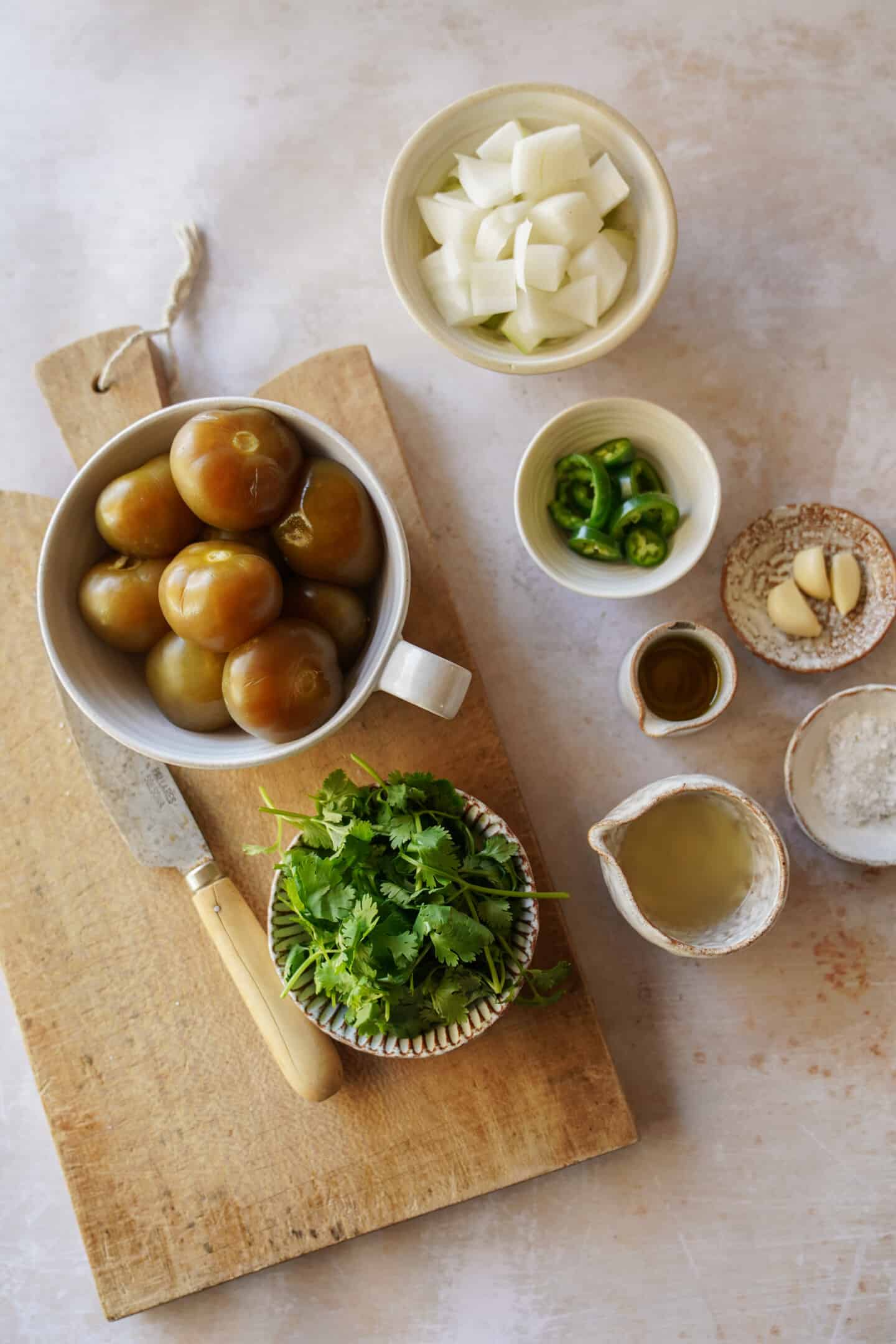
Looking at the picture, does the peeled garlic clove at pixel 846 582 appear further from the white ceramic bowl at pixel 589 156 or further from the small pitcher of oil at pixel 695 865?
the white ceramic bowl at pixel 589 156

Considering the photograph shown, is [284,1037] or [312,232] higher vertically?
[312,232]

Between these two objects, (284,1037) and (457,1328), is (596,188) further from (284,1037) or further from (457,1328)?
(457,1328)

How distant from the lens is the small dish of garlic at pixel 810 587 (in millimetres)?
1333

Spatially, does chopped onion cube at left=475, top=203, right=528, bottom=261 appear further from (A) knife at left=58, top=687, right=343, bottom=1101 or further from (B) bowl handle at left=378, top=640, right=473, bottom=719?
(A) knife at left=58, top=687, right=343, bottom=1101

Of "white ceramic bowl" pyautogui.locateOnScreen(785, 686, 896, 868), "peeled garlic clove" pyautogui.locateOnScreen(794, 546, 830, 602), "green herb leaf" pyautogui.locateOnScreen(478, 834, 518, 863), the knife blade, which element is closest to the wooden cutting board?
the knife blade

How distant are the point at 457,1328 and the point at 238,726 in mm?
895

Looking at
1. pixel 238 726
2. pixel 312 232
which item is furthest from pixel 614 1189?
pixel 312 232

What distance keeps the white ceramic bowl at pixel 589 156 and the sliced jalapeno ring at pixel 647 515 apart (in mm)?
193

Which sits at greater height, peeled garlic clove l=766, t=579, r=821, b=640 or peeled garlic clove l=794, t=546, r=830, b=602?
peeled garlic clove l=794, t=546, r=830, b=602

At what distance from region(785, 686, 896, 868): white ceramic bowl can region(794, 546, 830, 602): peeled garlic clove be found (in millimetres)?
139

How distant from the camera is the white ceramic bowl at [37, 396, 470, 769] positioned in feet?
3.50

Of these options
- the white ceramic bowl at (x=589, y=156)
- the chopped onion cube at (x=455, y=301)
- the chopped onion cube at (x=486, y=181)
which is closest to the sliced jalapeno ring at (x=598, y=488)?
the white ceramic bowl at (x=589, y=156)

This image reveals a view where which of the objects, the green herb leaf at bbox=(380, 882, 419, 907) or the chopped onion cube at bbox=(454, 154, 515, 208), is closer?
the green herb leaf at bbox=(380, 882, 419, 907)

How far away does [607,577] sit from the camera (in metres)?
1.32
